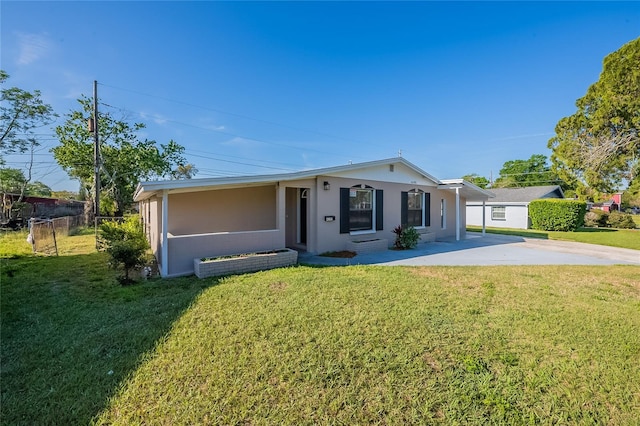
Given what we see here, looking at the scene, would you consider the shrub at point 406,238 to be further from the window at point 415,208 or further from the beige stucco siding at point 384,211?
the window at point 415,208

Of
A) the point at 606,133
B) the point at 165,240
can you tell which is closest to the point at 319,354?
the point at 165,240

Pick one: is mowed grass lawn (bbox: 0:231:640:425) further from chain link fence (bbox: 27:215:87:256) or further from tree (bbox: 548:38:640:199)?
tree (bbox: 548:38:640:199)

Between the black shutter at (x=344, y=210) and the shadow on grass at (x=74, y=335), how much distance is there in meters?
5.14

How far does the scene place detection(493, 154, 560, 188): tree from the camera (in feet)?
150

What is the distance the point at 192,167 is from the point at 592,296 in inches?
2113

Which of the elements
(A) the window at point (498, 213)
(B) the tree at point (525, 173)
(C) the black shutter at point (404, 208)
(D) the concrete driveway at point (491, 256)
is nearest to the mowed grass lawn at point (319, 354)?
(D) the concrete driveway at point (491, 256)

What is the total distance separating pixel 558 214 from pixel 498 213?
499 centimetres

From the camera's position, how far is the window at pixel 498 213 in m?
23.4

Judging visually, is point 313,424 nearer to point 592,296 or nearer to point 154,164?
point 592,296

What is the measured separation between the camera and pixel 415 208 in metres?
12.6

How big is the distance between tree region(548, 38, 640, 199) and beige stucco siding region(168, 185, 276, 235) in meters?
16.4

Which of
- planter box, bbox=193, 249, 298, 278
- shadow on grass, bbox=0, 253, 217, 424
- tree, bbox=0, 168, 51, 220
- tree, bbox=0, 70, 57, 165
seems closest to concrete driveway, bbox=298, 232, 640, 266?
planter box, bbox=193, 249, 298, 278

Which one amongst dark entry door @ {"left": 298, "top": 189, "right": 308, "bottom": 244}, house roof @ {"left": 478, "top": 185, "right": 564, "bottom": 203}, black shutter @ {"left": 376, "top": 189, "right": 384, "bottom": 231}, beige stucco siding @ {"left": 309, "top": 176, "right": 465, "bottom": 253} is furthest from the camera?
house roof @ {"left": 478, "top": 185, "right": 564, "bottom": 203}

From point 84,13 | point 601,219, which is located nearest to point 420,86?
point 84,13
